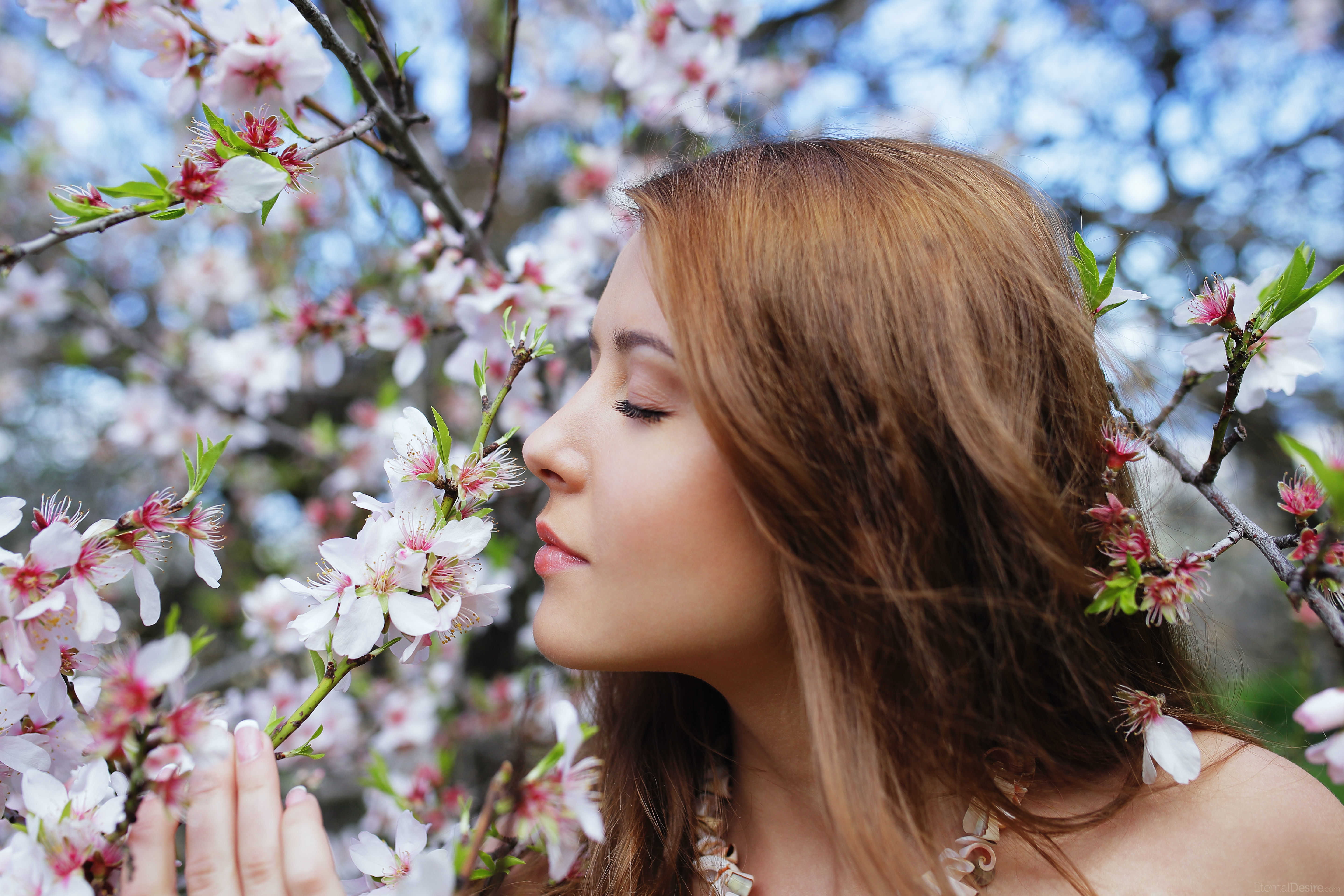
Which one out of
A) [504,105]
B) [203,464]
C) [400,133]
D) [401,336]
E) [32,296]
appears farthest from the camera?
[32,296]

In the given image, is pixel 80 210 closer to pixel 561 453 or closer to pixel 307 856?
pixel 561 453

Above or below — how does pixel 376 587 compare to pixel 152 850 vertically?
above

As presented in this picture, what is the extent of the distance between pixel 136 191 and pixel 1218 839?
1506mm

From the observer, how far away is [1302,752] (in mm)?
1876

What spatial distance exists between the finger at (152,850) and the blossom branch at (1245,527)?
1.17 m

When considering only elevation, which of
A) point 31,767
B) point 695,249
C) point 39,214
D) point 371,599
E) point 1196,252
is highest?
point 39,214

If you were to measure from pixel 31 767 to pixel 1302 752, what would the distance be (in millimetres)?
2428

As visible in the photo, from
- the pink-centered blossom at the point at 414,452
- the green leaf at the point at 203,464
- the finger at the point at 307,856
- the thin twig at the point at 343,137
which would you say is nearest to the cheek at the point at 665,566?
the pink-centered blossom at the point at 414,452

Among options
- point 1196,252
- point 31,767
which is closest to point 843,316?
point 31,767

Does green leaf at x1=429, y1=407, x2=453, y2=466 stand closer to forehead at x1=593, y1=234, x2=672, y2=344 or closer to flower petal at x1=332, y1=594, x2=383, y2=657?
A: flower petal at x1=332, y1=594, x2=383, y2=657

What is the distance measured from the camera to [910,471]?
3.28 feet

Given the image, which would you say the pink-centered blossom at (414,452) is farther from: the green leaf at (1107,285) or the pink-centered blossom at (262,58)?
the green leaf at (1107,285)

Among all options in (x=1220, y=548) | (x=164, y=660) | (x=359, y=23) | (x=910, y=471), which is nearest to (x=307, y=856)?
(x=164, y=660)

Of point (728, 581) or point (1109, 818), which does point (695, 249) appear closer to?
point (728, 581)
